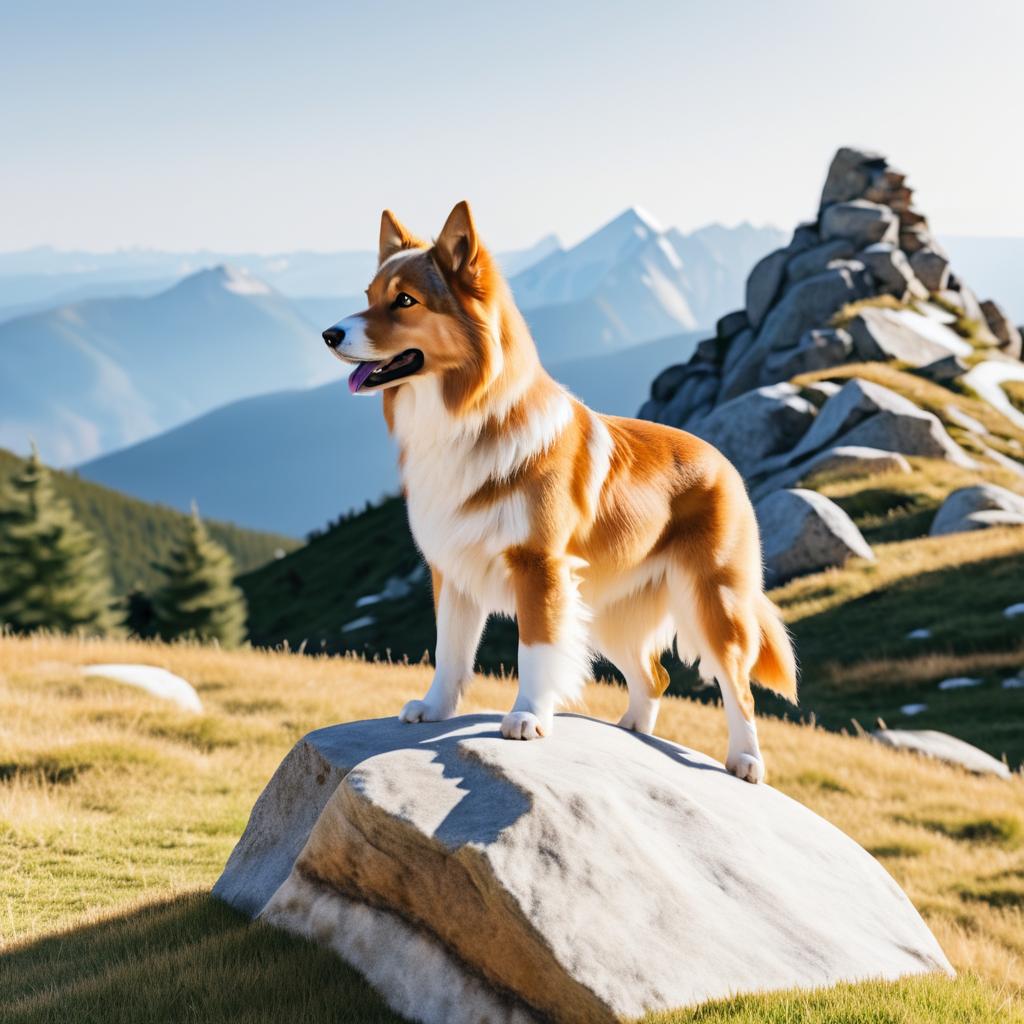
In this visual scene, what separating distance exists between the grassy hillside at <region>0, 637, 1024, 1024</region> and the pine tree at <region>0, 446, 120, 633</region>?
34.3 meters

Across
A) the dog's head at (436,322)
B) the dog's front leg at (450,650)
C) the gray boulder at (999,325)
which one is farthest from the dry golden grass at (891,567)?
the gray boulder at (999,325)

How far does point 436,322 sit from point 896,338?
40.8 metres

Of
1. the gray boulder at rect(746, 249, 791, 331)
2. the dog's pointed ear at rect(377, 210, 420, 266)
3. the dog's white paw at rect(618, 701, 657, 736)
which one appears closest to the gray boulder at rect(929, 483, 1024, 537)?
the gray boulder at rect(746, 249, 791, 331)

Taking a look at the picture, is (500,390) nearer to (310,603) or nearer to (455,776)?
(455,776)

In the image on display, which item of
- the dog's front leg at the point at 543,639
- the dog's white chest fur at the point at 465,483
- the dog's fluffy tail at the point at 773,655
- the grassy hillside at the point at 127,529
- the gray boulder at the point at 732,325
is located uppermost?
the dog's white chest fur at the point at 465,483

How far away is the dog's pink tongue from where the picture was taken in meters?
5.37

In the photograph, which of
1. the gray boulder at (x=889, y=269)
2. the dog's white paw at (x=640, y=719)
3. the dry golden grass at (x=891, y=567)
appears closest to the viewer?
the dog's white paw at (x=640, y=719)

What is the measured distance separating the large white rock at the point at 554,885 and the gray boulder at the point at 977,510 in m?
24.1

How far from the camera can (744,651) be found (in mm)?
6500

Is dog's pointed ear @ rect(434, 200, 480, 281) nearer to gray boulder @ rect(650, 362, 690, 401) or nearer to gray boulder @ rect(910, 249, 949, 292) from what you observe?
gray boulder @ rect(650, 362, 690, 401)

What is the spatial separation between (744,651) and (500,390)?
7.42 feet

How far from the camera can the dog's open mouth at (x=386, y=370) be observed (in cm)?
538

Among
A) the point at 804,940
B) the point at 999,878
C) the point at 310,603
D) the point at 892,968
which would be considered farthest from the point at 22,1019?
the point at 310,603

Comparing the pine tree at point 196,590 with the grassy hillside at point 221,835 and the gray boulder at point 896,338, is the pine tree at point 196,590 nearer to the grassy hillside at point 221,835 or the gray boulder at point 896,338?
the gray boulder at point 896,338
